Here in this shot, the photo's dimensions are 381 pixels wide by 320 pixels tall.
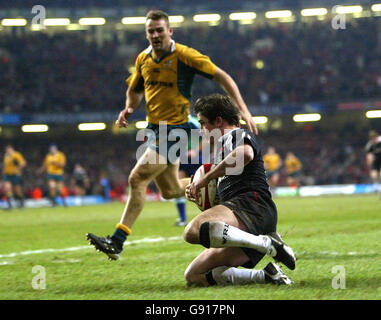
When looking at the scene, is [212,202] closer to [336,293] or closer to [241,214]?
[241,214]

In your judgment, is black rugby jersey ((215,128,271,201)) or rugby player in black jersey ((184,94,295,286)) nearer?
rugby player in black jersey ((184,94,295,286))

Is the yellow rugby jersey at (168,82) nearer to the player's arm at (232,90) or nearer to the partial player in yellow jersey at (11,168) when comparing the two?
the player's arm at (232,90)

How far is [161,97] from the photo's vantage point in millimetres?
6762

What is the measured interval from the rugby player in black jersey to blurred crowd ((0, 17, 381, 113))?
1090 inches

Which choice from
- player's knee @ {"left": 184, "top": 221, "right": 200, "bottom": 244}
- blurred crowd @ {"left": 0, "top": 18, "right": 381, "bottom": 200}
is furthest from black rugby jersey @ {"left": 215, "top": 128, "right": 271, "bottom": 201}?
blurred crowd @ {"left": 0, "top": 18, "right": 381, "bottom": 200}

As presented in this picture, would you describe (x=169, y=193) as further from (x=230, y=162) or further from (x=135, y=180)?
(x=230, y=162)

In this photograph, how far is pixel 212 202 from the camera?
4.99 metres

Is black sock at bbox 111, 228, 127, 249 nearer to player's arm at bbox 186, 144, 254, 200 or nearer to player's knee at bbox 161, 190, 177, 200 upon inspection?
player's knee at bbox 161, 190, 177, 200

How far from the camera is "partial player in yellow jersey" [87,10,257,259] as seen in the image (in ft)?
20.9

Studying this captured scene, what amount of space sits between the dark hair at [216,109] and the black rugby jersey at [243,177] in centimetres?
17

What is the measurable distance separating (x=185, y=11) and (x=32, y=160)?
1195 cm

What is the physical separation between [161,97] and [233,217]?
8.39 feet


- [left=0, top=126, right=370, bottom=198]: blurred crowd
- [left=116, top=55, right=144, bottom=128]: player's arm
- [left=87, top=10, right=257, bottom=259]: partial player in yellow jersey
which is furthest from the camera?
[left=0, top=126, right=370, bottom=198]: blurred crowd

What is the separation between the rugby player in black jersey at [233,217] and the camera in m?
4.38
